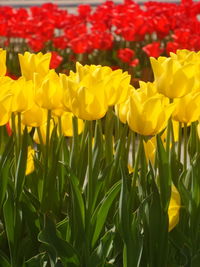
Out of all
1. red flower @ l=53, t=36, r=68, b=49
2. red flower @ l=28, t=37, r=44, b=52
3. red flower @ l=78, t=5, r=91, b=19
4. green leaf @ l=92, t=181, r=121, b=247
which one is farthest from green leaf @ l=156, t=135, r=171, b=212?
red flower @ l=78, t=5, r=91, b=19

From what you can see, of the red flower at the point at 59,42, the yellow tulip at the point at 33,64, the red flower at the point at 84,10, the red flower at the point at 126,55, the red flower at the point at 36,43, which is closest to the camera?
the yellow tulip at the point at 33,64

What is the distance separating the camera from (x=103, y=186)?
6.80 ft

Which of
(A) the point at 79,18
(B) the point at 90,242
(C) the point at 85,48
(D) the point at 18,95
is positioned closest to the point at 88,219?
(B) the point at 90,242

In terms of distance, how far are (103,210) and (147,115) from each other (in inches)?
10.6

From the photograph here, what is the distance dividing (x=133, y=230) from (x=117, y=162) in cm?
28

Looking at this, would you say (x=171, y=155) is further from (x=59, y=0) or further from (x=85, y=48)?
(x=59, y=0)

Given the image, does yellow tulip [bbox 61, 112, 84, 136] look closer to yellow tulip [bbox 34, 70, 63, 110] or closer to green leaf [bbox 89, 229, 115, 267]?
yellow tulip [bbox 34, 70, 63, 110]

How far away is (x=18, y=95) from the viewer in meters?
2.05

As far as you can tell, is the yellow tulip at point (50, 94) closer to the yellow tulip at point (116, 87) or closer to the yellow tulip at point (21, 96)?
the yellow tulip at point (21, 96)

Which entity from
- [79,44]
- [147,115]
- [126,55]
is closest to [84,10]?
[79,44]

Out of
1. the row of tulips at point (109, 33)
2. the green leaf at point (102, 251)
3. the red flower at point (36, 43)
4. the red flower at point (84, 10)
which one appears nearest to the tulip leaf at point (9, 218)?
the green leaf at point (102, 251)

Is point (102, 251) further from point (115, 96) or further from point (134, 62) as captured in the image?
point (134, 62)

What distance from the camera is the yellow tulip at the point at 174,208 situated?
194 centimetres

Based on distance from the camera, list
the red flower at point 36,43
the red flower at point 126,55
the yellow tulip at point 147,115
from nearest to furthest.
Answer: the yellow tulip at point 147,115, the red flower at point 126,55, the red flower at point 36,43
